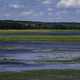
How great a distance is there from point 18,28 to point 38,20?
0.70ft

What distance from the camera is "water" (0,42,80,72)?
97.3 inches

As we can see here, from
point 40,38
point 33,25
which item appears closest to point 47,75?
point 40,38

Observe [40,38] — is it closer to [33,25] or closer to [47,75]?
[33,25]

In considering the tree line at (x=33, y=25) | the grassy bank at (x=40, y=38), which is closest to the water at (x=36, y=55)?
the grassy bank at (x=40, y=38)

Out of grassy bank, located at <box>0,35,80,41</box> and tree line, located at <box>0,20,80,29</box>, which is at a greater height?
tree line, located at <box>0,20,80,29</box>

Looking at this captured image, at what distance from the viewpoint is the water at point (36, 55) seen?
2.47 metres

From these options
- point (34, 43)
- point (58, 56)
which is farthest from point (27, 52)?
point (58, 56)

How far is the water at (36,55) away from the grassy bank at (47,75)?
0.05 meters

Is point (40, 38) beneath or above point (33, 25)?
beneath

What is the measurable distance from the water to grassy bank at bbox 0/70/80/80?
0.05 meters

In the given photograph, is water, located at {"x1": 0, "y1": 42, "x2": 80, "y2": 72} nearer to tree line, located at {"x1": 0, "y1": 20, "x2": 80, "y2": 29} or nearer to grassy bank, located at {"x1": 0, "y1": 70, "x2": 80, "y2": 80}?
grassy bank, located at {"x1": 0, "y1": 70, "x2": 80, "y2": 80}

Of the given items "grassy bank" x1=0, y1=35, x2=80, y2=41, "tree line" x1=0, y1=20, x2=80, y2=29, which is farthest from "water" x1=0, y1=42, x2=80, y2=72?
"tree line" x1=0, y1=20, x2=80, y2=29

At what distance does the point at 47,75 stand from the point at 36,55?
0.24m

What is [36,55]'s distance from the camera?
2.49 meters
